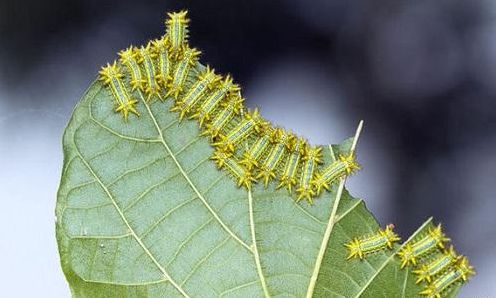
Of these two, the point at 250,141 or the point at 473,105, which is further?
the point at 473,105

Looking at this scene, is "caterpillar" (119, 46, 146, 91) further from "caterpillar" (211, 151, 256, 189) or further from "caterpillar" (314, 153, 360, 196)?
"caterpillar" (314, 153, 360, 196)

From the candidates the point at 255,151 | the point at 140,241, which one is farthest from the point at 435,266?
the point at 140,241

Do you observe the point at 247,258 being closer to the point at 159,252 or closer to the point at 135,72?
the point at 159,252

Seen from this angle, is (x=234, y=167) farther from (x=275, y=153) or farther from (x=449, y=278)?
(x=449, y=278)

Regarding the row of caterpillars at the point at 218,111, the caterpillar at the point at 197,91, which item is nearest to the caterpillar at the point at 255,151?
the row of caterpillars at the point at 218,111

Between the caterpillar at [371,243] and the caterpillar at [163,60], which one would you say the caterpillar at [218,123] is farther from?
the caterpillar at [371,243]

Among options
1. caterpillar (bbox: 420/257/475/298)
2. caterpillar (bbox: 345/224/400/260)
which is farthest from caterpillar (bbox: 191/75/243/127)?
caterpillar (bbox: 420/257/475/298)

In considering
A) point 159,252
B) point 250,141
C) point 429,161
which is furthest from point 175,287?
point 429,161

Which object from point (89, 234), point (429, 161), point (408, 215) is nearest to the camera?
point (89, 234)
